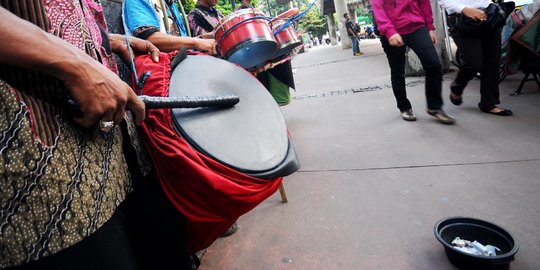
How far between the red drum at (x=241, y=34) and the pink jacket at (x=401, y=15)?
64.9 inches

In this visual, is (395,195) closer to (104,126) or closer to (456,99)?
(104,126)

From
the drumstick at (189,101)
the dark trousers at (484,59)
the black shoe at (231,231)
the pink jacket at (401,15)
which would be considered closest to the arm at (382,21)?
the pink jacket at (401,15)

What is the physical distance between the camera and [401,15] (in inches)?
127

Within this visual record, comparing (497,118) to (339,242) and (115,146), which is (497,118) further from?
(115,146)

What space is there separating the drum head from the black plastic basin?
3.28ft

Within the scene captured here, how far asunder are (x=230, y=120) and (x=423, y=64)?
9.73 feet

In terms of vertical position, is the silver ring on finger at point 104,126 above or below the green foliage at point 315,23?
above

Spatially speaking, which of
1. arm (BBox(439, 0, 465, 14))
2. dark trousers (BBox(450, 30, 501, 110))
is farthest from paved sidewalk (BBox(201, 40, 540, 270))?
arm (BBox(439, 0, 465, 14))

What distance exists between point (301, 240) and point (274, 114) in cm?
97

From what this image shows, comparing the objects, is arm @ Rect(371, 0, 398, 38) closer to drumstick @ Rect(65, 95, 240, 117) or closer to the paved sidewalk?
the paved sidewalk

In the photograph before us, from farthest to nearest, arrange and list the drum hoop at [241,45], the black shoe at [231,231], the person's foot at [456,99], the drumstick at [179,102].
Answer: the person's foot at [456,99]
the drum hoop at [241,45]
the black shoe at [231,231]
the drumstick at [179,102]

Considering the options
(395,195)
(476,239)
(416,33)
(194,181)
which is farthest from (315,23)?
(194,181)

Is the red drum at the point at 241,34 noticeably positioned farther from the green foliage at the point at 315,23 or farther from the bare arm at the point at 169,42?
the green foliage at the point at 315,23

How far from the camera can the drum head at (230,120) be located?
891 millimetres
